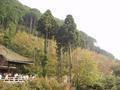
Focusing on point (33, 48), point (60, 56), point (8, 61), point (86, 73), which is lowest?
point (86, 73)

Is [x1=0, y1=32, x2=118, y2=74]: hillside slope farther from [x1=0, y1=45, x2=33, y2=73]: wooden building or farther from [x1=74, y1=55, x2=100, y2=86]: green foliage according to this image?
[x1=0, y1=45, x2=33, y2=73]: wooden building

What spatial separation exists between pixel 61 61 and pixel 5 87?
25.5m

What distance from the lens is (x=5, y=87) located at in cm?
3008

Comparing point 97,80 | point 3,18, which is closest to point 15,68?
point 97,80

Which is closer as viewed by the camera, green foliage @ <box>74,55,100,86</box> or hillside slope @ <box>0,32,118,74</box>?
green foliage @ <box>74,55,100,86</box>

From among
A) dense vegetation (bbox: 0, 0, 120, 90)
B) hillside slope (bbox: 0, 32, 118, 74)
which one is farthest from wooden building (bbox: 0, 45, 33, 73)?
hillside slope (bbox: 0, 32, 118, 74)

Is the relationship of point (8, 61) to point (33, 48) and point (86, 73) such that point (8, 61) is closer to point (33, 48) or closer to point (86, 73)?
point (86, 73)

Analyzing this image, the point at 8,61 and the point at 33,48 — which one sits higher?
the point at 33,48

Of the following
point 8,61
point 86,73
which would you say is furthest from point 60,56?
point 8,61

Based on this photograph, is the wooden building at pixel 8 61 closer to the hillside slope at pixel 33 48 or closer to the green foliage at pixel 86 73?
the green foliage at pixel 86 73

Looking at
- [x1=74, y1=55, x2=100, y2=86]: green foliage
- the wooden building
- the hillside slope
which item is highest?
the hillside slope

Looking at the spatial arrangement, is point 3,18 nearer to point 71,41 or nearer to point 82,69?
point 71,41

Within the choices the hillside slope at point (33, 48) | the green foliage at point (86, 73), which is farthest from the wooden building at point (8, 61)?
the hillside slope at point (33, 48)

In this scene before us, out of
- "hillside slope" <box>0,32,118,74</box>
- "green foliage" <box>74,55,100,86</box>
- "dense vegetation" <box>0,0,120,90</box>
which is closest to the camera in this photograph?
"dense vegetation" <box>0,0,120,90</box>
